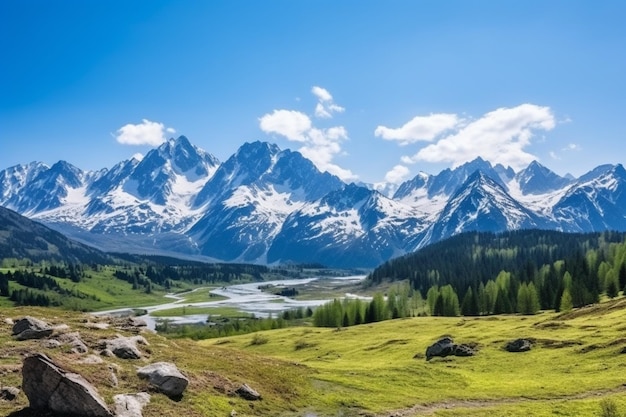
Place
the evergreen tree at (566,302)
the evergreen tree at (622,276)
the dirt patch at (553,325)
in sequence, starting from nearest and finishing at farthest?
the dirt patch at (553,325) → the evergreen tree at (566,302) → the evergreen tree at (622,276)

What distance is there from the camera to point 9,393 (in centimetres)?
3250

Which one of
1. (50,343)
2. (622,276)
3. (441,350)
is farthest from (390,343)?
(622,276)

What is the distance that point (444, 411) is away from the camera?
44156mm

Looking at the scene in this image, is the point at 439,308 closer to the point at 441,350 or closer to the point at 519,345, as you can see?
the point at 519,345

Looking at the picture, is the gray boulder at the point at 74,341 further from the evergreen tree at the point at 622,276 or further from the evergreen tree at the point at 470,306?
the evergreen tree at the point at 622,276

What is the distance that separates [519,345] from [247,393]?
4930cm

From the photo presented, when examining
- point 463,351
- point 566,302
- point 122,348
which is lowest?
point 463,351

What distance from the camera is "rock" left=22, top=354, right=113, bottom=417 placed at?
30.4 metres

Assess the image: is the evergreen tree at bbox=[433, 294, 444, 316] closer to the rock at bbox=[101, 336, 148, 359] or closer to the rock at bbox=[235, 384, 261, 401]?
the rock at bbox=[235, 384, 261, 401]

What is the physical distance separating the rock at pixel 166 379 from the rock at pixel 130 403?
5.67 ft

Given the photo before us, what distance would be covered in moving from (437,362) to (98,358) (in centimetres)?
4835

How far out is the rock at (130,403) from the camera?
31.9 m

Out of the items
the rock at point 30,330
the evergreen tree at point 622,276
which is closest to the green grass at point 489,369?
the rock at point 30,330

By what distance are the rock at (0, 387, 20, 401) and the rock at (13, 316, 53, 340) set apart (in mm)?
12644
